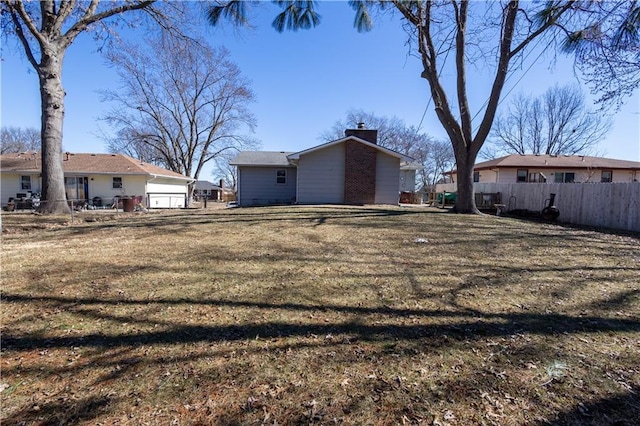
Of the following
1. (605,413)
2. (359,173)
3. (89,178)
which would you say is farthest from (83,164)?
(605,413)

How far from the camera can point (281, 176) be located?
20.2m

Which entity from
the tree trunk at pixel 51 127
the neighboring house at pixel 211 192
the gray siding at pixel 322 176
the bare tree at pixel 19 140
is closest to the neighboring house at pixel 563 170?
the gray siding at pixel 322 176

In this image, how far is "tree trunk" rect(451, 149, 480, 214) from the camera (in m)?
13.0

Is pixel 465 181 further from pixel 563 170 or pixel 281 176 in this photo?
pixel 563 170

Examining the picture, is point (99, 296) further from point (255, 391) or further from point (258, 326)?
→ point (255, 391)

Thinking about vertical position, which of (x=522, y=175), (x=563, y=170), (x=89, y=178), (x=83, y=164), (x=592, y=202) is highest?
(x=563, y=170)

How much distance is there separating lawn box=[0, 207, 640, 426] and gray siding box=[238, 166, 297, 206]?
1456cm

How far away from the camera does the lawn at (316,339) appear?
2.02 meters

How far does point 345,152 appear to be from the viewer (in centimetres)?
1742

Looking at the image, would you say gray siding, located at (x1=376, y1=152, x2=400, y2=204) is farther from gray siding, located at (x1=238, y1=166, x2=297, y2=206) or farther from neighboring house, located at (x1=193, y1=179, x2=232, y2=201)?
neighboring house, located at (x1=193, y1=179, x2=232, y2=201)

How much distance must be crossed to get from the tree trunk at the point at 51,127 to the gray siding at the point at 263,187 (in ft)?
30.4

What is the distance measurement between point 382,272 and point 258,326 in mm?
2380

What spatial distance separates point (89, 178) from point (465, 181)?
23760 millimetres

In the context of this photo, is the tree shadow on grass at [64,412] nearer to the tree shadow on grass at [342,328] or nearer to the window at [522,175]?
the tree shadow on grass at [342,328]
